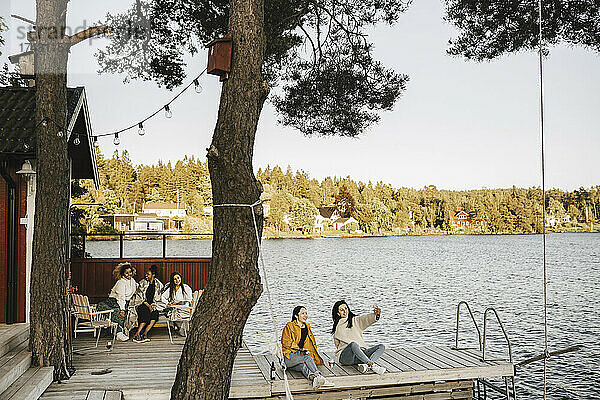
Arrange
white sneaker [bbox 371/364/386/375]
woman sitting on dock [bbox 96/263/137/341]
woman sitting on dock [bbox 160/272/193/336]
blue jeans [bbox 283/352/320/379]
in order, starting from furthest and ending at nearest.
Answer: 1. woman sitting on dock [bbox 160/272/193/336]
2. woman sitting on dock [bbox 96/263/137/341]
3. white sneaker [bbox 371/364/386/375]
4. blue jeans [bbox 283/352/320/379]

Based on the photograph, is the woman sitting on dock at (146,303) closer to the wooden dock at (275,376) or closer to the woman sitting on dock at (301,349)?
the wooden dock at (275,376)

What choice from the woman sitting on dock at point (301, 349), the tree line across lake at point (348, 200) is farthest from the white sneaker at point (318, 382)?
the tree line across lake at point (348, 200)

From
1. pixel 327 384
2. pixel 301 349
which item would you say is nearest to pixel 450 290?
pixel 301 349

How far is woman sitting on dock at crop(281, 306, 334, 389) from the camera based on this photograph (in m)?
7.43

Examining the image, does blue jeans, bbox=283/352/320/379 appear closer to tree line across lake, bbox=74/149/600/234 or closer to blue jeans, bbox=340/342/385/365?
blue jeans, bbox=340/342/385/365

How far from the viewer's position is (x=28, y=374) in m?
6.50

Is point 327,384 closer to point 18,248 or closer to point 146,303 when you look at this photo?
point 146,303

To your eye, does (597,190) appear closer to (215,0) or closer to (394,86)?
(394,86)

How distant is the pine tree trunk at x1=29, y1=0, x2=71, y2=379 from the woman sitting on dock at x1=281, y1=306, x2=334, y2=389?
2452 mm

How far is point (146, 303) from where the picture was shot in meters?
9.41

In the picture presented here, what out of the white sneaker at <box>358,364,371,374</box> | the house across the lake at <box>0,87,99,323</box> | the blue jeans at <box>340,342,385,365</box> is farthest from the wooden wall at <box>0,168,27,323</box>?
the white sneaker at <box>358,364,371,374</box>

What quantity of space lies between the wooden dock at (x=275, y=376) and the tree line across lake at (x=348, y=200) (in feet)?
85.7

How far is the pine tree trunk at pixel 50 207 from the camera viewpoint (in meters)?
6.96

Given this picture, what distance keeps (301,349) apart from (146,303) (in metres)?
2.83
